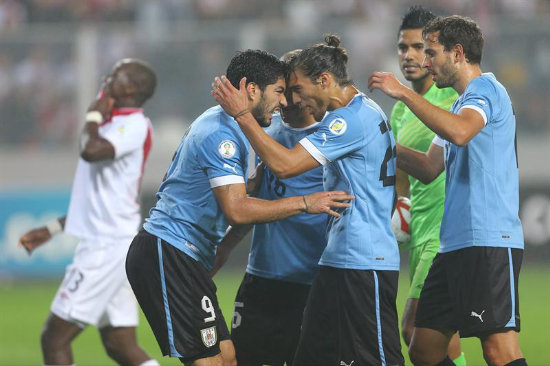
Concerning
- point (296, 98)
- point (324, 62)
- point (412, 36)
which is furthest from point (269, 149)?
point (412, 36)

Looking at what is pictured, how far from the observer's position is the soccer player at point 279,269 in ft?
21.4

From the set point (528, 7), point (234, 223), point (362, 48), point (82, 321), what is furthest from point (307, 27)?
point (234, 223)

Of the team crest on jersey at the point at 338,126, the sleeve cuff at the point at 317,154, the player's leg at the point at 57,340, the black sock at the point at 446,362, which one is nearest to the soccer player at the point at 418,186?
the black sock at the point at 446,362

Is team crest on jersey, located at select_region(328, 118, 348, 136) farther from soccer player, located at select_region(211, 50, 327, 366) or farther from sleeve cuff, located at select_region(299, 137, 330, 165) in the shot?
soccer player, located at select_region(211, 50, 327, 366)

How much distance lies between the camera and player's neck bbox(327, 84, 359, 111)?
5.89 meters

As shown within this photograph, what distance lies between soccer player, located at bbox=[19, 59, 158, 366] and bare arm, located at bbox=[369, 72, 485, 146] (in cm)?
276

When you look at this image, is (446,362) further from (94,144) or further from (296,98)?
(94,144)

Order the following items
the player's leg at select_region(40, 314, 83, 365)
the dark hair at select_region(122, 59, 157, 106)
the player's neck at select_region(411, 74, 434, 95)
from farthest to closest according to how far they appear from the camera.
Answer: the dark hair at select_region(122, 59, 157, 106) → the player's neck at select_region(411, 74, 434, 95) → the player's leg at select_region(40, 314, 83, 365)

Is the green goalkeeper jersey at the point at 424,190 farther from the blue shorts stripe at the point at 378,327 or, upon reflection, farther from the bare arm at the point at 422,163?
the blue shorts stripe at the point at 378,327

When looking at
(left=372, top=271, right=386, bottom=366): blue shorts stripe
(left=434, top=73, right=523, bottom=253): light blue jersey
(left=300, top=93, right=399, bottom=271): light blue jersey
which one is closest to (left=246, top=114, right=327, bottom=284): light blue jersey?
(left=300, top=93, right=399, bottom=271): light blue jersey

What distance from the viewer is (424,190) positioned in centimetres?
727

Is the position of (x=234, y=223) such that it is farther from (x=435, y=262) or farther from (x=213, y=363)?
(x=435, y=262)

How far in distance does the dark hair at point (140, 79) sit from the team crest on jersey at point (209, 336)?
2.81 m

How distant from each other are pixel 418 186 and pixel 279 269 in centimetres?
138
